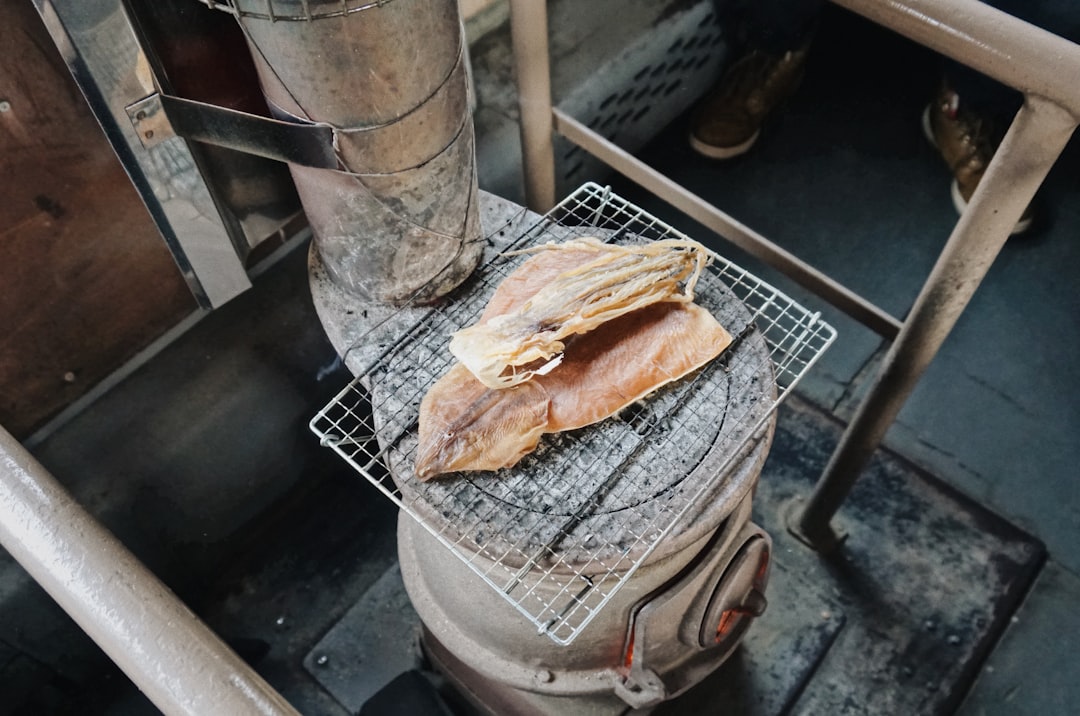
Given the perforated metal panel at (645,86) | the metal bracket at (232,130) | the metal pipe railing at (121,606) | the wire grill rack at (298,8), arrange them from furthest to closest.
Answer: the perforated metal panel at (645,86), the metal bracket at (232,130), the wire grill rack at (298,8), the metal pipe railing at (121,606)

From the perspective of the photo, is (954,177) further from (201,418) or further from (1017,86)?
(201,418)

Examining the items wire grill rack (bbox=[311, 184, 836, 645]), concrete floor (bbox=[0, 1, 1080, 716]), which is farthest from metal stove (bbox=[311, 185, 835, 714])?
concrete floor (bbox=[0, 1, 1080, 716])

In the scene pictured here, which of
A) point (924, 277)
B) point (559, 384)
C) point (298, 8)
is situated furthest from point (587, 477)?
point (924, 277)

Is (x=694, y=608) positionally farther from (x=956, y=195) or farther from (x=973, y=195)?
(x=956, y=195)

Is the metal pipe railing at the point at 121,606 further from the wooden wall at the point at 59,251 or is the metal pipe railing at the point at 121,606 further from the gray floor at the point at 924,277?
the gray floor at the point at 924,277

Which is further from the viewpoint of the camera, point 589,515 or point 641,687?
point 641,687

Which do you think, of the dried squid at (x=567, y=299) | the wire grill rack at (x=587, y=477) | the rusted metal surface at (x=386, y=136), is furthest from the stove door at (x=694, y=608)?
the rusted metal surface at (x=386, y=136)

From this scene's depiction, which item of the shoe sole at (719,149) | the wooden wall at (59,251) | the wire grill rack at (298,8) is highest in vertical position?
the wire grill rack at (298,8)
